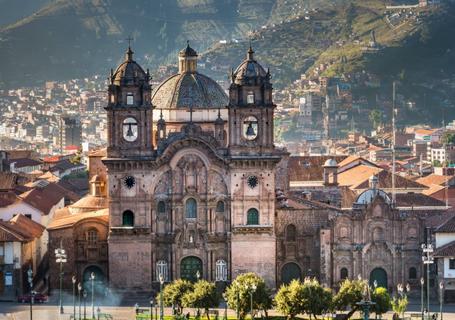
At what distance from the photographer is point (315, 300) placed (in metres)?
104

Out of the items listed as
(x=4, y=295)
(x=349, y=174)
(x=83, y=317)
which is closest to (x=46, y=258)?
(x=4, y=295)

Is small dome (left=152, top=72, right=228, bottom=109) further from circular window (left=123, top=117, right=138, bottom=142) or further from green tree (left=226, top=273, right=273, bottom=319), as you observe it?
green tree (left=226, top=273, right=273, bottom=319)

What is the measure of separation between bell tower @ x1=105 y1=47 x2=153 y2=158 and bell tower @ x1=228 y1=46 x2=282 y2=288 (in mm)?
5007

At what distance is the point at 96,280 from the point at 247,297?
14.3 meters

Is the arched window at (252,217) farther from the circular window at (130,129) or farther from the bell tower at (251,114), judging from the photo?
the circular window at (130,129)

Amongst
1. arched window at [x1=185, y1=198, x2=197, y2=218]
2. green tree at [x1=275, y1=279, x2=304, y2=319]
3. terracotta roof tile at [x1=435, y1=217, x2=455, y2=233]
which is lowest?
green tree at [x1=275, y1=279, x2=304, y2=319]

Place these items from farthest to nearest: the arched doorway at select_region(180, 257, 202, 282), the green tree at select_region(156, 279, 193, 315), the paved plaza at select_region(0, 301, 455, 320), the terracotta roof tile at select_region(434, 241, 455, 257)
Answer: the arched doorway at select_region(180, 257, 202, 282) < the terracotta roof tile at select_region(434, 241, 455, 257) < the green tree at select_region(156, 279, 193, 315) < the paved plaza at select_region(0, 301, 455, 320)

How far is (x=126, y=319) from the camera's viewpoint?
350 ft

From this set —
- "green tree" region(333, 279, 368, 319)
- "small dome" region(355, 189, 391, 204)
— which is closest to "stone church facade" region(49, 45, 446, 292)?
"small dome" region(355, 189, 391, 204)

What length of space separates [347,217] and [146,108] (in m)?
13.8

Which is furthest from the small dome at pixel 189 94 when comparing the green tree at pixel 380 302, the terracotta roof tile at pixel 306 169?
the terracotta roof tile at pixel 306 169

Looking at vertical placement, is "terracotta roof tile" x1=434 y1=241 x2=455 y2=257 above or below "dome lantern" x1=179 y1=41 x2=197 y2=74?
below

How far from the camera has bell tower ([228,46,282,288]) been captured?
114688 millimetres

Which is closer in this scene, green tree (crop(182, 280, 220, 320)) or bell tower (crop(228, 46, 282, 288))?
green tree (crop(182, 280, 220, 320))
